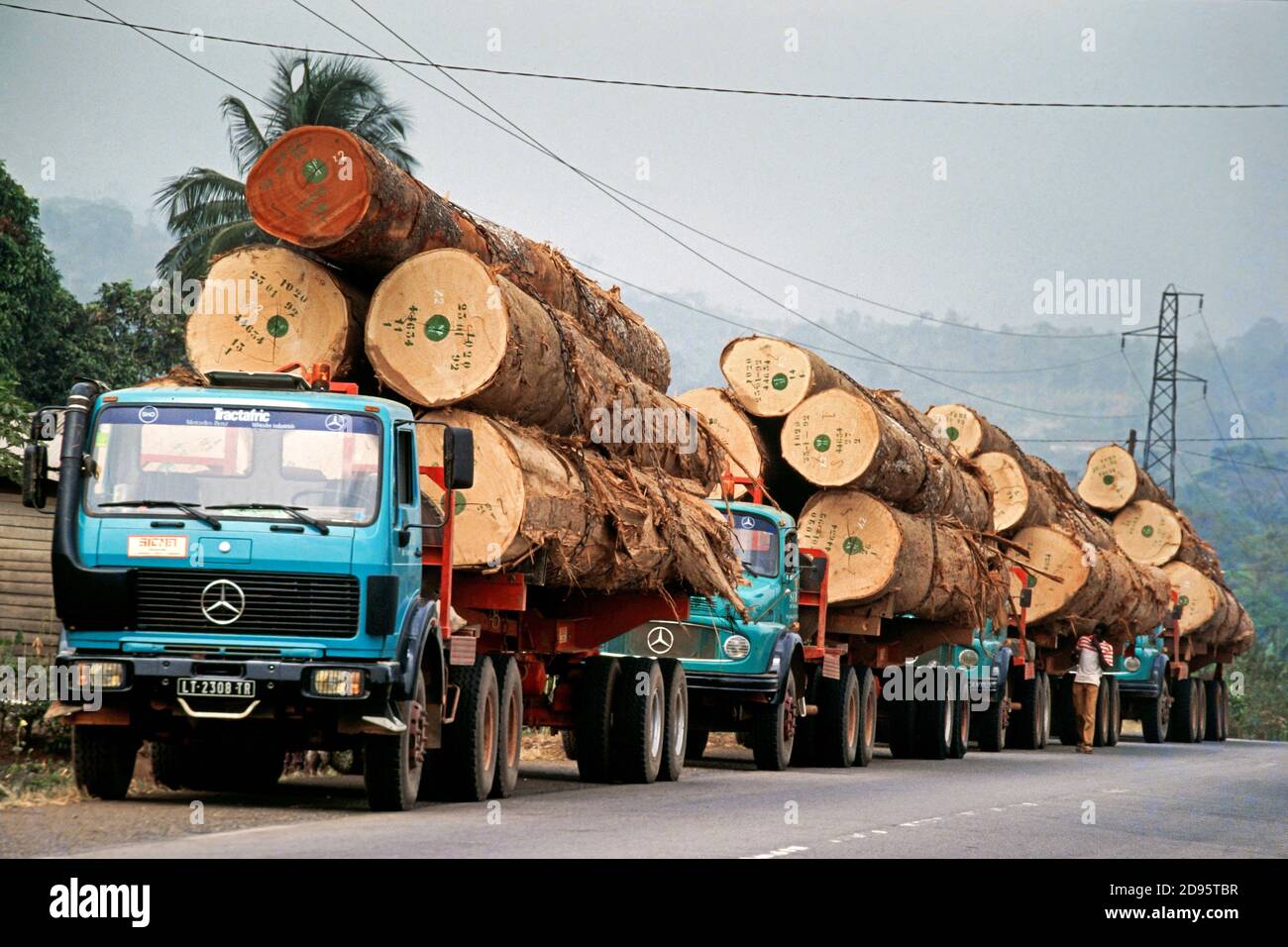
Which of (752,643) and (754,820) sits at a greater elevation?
(752,643)

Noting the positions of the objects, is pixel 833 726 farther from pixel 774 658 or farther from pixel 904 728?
pixel 904 728

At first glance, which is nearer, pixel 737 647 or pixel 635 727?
pixel 635 727

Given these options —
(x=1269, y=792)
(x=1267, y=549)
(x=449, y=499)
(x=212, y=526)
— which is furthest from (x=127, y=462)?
(x=1267, y=549)

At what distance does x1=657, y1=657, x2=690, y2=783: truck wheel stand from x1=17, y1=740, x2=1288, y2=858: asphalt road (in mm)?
333

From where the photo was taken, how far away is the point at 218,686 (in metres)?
11.1

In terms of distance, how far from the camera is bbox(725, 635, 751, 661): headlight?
1914 cm

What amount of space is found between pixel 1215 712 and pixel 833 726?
26.8 meters

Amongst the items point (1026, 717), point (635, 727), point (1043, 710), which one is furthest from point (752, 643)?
point (1043, 710)

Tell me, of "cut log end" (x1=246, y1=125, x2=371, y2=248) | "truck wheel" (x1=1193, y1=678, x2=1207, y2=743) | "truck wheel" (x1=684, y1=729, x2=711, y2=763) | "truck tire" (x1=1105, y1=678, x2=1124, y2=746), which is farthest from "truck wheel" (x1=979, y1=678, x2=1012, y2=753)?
"cut log end" (x1=246, y1=125, x2=371, y2=248)

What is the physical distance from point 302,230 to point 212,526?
9.28 ft

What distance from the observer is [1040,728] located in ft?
107

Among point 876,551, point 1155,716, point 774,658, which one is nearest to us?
point 774,658

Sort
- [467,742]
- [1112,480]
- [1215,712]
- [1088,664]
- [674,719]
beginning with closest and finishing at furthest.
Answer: [467,742] → [674,719] → [1088,664] → [1112,480] → [1215,712]
